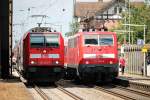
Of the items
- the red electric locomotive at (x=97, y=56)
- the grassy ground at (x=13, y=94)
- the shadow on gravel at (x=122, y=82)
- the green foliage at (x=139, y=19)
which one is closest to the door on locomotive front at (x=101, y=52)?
the red electric locomotive at (x=97, y=56)

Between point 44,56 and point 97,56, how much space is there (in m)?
3.02

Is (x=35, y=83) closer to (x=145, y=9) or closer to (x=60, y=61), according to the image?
(x=60, y=61)

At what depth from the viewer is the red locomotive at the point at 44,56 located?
112ft

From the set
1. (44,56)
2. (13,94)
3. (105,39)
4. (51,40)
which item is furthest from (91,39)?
(13,94)

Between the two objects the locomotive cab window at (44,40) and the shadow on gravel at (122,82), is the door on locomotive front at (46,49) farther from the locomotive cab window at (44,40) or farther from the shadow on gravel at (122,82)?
the shadow on gravel at (122,82)

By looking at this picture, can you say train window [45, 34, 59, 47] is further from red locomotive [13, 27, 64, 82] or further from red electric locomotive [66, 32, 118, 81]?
red electric locomotive [66, 32, 118, 81]

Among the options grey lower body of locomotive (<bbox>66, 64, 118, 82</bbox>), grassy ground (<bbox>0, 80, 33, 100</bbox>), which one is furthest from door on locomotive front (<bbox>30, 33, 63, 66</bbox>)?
grassy ground (<bbox>0, 80, 33, 100</bbox>)

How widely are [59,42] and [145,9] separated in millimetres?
59143

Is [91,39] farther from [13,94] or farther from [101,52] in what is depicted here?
[13,94]

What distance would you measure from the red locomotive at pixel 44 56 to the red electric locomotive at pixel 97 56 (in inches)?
52.5

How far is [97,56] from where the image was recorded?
3456 cm

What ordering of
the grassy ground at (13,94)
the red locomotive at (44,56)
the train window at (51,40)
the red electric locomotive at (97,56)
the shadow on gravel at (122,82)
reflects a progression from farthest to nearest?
the shadow on gravel at (122,82) < the red electric locomotive at (97,56) < the train window at (51,40) < the red locomotive at (44,56) < the grassy ground at (13,94)

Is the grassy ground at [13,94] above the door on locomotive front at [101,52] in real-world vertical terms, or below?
below

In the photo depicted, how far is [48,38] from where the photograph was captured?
1356 inches
